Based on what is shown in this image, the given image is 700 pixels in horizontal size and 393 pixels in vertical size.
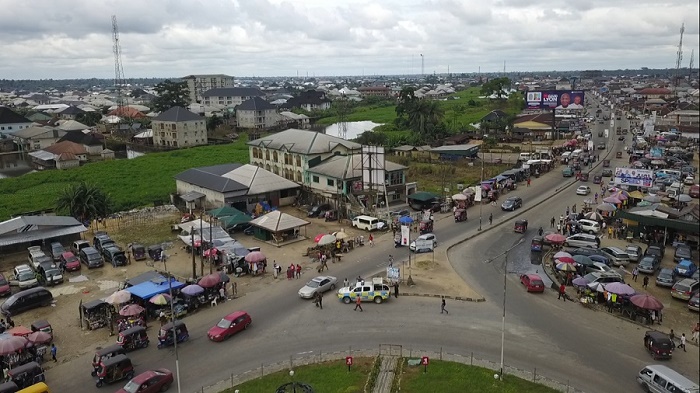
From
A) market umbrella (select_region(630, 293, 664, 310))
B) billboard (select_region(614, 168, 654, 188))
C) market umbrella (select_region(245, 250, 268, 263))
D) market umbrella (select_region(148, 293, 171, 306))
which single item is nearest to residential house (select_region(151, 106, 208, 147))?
market umbrella (select_region(245, 250, 268, 263))

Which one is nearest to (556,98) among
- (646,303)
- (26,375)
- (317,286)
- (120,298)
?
(646,303)

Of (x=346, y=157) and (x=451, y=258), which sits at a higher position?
(x=346, y=157)

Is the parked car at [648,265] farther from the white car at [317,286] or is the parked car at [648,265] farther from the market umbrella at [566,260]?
the white car at [317,286]

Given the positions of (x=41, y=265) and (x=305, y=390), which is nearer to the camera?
(x=305, y=390)

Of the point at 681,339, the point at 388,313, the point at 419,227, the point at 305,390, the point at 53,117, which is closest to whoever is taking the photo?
the point at 305,390

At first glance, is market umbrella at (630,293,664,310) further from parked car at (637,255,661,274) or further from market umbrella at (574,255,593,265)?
parked car at (637,255,661,274)

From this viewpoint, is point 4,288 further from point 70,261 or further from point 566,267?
point 566,267

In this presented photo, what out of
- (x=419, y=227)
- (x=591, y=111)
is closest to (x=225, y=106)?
(x=591, y=111)

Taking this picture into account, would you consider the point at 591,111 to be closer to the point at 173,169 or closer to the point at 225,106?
the point at 225,106
